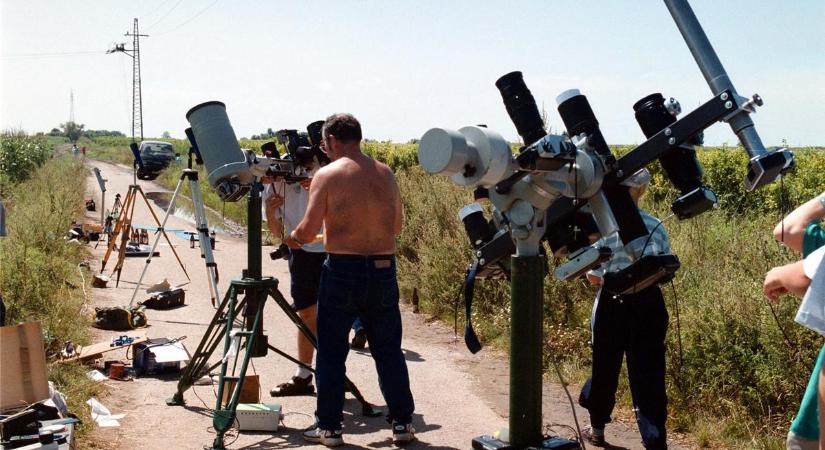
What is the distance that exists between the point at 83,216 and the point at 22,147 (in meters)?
12.1

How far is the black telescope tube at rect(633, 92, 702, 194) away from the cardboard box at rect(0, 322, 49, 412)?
3.73 meters

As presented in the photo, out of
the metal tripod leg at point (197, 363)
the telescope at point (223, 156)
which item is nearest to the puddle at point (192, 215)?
the metal tripod leg at point (197, 363)

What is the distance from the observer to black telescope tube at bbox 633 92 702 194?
116 inches

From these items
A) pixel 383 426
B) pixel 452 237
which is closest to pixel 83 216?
pixel 452 237

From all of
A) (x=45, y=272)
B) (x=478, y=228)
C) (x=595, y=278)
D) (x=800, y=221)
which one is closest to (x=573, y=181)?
(x=478, y=228)

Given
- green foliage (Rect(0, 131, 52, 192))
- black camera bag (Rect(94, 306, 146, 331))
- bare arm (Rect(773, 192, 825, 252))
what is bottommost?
bare arm (Rect(773, 192, 825, 252))

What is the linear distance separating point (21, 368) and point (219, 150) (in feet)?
6.46

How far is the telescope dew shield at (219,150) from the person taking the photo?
5984 mm

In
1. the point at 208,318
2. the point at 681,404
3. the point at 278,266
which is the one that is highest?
the point at 278,266

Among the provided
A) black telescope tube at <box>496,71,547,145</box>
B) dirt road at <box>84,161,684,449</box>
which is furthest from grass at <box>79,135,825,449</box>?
black telescope tube at <box>496,71,547,145</box>

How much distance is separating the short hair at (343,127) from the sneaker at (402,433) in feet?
6.10

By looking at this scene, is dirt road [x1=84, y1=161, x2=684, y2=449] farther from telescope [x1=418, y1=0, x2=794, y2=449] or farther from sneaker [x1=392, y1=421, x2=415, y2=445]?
telescope [x1=418, y1=0, x2=794, y2=449]

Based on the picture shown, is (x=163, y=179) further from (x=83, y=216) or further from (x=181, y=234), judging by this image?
(x=181, y=234)

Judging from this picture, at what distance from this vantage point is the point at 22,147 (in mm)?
31906
